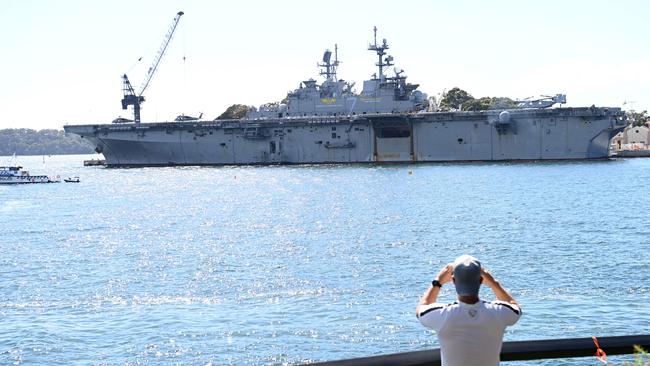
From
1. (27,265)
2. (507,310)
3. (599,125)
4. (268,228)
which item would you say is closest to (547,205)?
(268,228)

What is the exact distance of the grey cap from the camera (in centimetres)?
370

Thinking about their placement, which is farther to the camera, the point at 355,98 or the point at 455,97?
the point at 455,97

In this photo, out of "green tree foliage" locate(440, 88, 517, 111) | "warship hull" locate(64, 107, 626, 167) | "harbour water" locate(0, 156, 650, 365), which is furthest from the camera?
"green tree foliage" locate(440, 88, 517, 111)

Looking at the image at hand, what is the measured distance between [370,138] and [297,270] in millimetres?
50121

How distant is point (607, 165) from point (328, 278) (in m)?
53.5

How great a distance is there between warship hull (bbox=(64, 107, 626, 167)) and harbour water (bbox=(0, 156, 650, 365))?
19.6 metres

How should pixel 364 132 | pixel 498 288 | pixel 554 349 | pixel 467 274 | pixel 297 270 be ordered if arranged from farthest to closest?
pixel 364 132
pixel 297 270
pixel 498 288
pixel 467 274
pixel 554 349

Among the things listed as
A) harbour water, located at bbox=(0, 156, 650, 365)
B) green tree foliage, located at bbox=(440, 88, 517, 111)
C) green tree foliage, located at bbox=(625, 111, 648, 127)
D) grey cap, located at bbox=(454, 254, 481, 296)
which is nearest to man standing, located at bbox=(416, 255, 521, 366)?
grey cap, located at bbox=(454, 254, 481, 296)

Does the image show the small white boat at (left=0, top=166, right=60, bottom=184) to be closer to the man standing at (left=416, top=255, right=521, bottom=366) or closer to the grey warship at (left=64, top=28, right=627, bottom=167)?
the grey warship at (left=64, top=28, right=627, bottom=167)

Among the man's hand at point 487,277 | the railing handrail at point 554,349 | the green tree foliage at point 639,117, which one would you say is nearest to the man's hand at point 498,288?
the man's hand at point 487,277

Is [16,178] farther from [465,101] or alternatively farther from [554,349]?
[465,101]

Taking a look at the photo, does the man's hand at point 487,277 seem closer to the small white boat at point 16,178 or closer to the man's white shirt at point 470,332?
the man's white shirt at point 470,332

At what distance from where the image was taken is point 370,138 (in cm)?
7025

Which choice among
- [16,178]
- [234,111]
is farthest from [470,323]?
[234,111]
